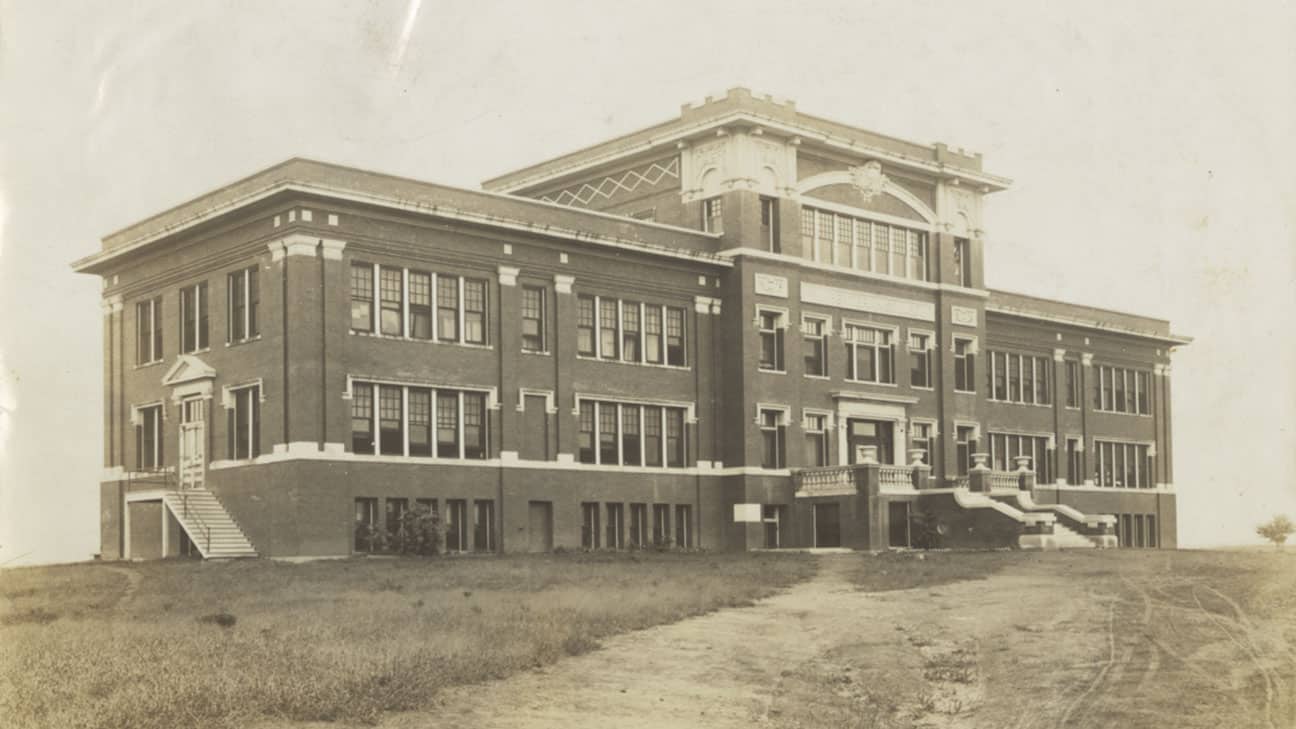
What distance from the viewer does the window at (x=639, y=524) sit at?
43531 millimetres

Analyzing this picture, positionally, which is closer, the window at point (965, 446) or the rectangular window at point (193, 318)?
the rectangular window at point (193, 318)

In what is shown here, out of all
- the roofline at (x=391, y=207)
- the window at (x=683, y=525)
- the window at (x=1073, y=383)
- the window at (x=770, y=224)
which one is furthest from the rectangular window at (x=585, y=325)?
the window at (x=1073, y=383)

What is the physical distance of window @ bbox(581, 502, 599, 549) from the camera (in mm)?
42156

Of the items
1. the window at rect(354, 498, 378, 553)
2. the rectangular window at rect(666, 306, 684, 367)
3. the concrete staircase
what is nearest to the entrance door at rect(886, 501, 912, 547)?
the rectangular window at rect(666, 306, 684, 367)

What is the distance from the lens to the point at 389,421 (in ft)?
125

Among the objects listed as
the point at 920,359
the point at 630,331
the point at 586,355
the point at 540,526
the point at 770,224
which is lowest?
the point at 540,526

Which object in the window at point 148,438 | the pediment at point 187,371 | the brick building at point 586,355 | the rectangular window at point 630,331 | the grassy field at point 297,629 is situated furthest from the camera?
the rectangular window at point 630,331

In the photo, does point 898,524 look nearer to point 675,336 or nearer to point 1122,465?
point 675,336

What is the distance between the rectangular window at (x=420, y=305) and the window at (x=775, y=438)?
1252 cm

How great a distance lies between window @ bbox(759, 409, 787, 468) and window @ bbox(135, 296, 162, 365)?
1840cm

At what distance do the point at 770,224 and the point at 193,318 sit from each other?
17.9 metres

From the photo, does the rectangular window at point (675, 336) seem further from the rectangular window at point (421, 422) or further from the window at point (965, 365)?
the window at point (965, 365)

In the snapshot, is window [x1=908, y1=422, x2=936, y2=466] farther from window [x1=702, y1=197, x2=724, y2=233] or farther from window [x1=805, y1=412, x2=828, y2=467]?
window [x1=702, y1=197, x2=724, y2=233]

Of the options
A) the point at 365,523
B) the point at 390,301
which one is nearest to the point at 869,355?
the point at 390,301
